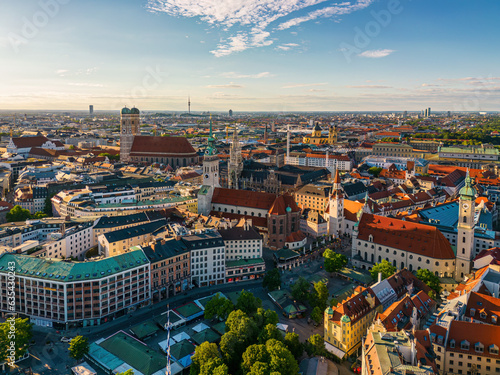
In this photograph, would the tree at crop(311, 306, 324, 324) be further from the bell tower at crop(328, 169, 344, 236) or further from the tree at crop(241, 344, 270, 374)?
the bell tower at crop(328, 169, 344, 236)

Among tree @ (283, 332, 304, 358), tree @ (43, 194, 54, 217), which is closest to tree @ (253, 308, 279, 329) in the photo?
tree @ (283, 332, 304, 358)

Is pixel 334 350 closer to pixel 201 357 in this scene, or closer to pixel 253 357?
pixel 253 357

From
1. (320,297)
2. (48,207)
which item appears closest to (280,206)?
→ (320,297)

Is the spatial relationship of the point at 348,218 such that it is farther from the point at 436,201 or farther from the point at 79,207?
the point at 79,207

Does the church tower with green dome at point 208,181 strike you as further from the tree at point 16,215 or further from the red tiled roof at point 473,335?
the red tiled roof at point 473,335

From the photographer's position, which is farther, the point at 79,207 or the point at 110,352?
the point at 79,207

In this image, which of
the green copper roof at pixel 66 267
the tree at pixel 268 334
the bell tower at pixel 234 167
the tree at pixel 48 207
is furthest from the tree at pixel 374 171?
the tree at pixel 268 334

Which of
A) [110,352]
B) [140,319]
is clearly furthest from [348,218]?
[110,352]
